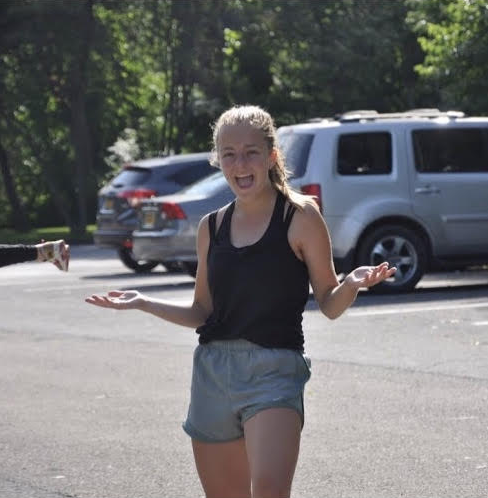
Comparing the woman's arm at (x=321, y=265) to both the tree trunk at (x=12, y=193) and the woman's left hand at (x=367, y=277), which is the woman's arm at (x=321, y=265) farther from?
the tree trunk at (x=12, y=193)

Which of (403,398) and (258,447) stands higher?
(258,447)

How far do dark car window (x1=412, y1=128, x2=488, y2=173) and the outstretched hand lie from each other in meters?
12.2

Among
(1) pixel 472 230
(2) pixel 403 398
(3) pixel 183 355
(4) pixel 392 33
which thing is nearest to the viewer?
(2) pixel 403 398

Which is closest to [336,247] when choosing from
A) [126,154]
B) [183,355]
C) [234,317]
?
[183,355]

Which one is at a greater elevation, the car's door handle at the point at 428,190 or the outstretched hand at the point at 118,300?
the outstretched hand at the point at 118,300

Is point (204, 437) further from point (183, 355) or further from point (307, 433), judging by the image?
point (183, 355)

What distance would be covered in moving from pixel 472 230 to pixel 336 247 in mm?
1588

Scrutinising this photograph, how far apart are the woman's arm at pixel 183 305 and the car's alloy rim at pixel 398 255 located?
11.7 metres

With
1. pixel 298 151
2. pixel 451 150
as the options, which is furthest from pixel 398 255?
pixel 298 151

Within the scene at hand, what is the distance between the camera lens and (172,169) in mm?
22344

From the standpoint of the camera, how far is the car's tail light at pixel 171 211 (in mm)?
18828

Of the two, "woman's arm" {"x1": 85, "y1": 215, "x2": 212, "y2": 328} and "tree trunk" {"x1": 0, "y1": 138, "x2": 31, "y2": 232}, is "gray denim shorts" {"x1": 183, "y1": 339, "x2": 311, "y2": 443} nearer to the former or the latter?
"woman's arm" {"x1": 85, "y1": 215, "x2": 212, "y2": 328}

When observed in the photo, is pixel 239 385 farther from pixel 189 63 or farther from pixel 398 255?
pixel 189 63

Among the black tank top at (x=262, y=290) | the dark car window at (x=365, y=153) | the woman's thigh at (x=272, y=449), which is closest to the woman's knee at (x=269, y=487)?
the woman's thigh at (x=272, y=449)
